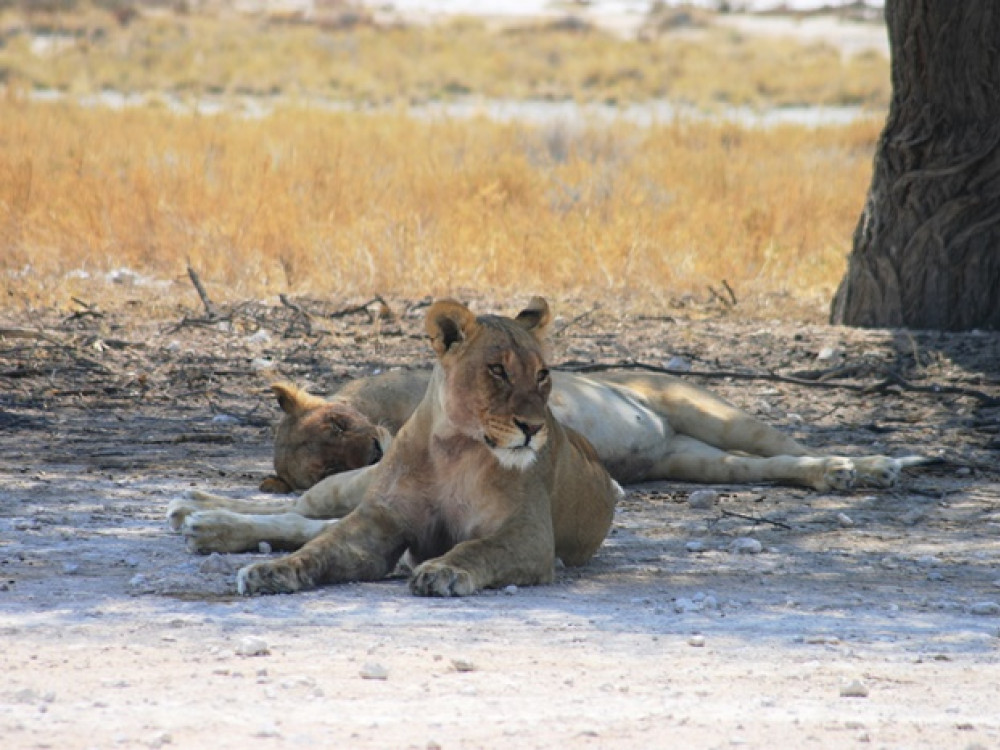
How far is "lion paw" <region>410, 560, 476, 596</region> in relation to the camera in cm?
473

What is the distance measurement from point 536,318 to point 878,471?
247cm

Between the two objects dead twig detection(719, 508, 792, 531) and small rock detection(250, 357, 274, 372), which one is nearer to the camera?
dead twig detection(719, 508, 792, 531)

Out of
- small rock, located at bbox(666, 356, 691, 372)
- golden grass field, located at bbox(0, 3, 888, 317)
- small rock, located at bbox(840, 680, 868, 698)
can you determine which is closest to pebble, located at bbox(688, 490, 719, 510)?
small rock, located at bbox(666, 356, 691, 372)

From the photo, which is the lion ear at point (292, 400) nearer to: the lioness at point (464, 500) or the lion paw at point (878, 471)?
the lioness at point (464, 500)

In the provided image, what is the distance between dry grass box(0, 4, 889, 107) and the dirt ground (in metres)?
26.2

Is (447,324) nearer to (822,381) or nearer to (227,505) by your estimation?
(227,505)

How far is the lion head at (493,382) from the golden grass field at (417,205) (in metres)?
6.66

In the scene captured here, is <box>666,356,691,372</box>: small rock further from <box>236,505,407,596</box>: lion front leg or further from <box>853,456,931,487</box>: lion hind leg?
<box>236,505,407,596</box>: lion front leg

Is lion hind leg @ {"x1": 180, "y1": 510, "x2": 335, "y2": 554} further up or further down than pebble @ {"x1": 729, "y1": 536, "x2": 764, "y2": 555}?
further up

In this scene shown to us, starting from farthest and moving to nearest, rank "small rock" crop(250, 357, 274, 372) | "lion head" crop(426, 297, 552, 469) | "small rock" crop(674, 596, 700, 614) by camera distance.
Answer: "small rock" crop(250, 357, 274, 372), "lion head" crop(426, 297, 552, 469), "small rock" crop(674, 596, 700, 614)

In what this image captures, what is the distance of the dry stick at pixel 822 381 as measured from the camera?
348 inches

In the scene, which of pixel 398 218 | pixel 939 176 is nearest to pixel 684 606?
pixel 939 176

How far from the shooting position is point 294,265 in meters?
12.4

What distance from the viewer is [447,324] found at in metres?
5.02
